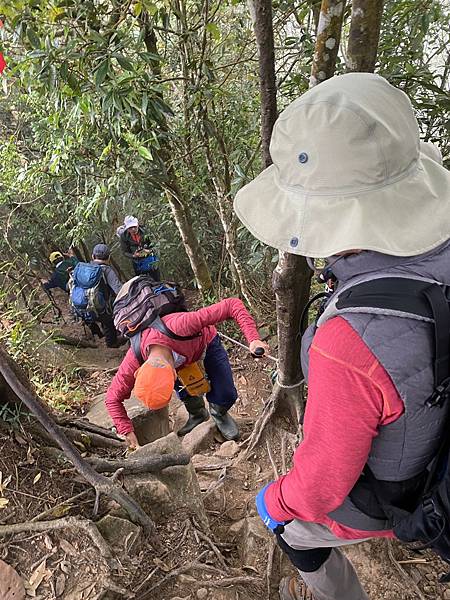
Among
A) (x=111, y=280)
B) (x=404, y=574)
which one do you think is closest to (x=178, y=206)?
(x=111, y=280)

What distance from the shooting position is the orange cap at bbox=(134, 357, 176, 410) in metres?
3.05

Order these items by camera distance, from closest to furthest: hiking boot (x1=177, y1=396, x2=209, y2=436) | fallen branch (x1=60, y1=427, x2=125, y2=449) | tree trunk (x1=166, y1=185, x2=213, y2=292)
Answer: fallen branch (x1=60, y1=427, x2=125, y2=449)
hiking boot (x1=177, y1=396, x2=209, y2=436)
tree trunk (x1=166, y1=185, x2=213, y2=292)

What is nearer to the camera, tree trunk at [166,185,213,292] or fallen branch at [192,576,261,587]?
fallen branch at [192,576,261,587]

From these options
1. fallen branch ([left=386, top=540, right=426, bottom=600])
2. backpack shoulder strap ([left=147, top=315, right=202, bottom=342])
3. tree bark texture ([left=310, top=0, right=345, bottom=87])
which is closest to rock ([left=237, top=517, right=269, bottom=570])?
fallen branch ([left=386, top=540, right=426, bottom=600])

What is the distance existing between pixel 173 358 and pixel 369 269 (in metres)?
2.60

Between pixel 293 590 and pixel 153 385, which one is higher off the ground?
pixel 153 385

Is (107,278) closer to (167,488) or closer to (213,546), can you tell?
(167,488)

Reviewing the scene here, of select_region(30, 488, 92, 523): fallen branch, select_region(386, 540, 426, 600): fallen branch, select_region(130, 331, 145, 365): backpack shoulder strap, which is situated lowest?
select_region(386, 540, 426, 600): fallen branch

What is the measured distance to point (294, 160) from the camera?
1294 mm

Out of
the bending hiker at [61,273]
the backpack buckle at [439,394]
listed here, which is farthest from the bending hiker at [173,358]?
the bending hiker at [61,273]

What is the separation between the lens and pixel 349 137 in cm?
118

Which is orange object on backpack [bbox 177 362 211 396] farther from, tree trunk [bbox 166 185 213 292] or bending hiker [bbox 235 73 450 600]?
bending hiker [bbox 235 73 450 600]

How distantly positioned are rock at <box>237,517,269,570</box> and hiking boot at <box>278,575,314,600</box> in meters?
0.19

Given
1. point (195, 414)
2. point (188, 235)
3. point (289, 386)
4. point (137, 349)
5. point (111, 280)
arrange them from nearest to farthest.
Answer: point (289, 386) → point (137, 349) → point (195, 414) → point (188, 235) → point (111, 280)
